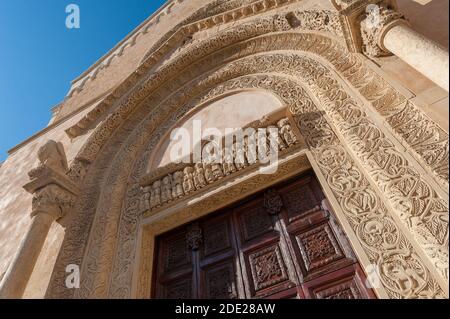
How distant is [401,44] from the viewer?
1.96m

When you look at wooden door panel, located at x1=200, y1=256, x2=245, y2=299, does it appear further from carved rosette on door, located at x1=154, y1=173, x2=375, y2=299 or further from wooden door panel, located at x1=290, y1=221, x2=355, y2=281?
wooden door panel, located at x1=290, y1=221, x2=355, y2=281

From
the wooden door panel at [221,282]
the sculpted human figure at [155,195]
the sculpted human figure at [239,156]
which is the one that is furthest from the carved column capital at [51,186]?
the sculpted human figure at [239,156]

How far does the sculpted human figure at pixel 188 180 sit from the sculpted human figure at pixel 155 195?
0.31m

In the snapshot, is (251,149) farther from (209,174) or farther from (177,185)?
(177,185)

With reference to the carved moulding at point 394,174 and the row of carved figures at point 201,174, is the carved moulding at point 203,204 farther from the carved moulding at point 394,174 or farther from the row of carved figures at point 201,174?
the carved moulding at point 394,174

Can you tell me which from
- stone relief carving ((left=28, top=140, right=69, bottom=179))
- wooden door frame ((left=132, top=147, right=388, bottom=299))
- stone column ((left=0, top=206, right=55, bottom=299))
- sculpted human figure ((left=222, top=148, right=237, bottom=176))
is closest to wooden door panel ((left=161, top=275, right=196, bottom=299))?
wooden door frame ((left=132, top=147, right=388, bottom=299))

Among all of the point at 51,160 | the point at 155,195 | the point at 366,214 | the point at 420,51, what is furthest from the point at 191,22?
the point at 366,214

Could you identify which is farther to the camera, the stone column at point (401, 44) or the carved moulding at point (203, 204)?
the carved moulding at point (203, 204)

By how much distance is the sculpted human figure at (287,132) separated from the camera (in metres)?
2.56

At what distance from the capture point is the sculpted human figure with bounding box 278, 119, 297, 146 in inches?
101

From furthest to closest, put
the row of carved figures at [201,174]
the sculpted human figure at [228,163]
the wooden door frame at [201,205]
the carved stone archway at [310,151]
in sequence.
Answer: the sculpted human figure at [228,163] < the row of carved figures at [201,174] < the wooden door frame at [201,205] < the carved stone archway at [310,151]

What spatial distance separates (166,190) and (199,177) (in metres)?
0.41

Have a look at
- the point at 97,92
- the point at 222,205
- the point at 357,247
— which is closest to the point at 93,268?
the point at 222,205

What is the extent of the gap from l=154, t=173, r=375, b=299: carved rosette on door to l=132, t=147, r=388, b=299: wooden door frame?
73 mm
